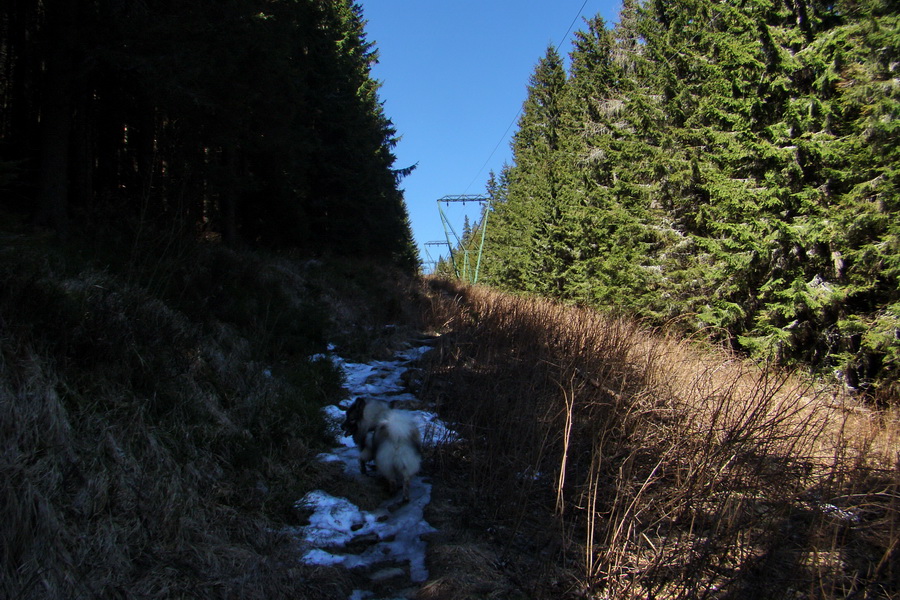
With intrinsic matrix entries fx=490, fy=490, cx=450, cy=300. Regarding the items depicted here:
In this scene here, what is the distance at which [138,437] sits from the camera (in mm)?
3320

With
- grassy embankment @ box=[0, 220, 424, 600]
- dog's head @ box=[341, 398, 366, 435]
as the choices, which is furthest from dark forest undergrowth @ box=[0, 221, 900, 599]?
dog's head @ box=[341, 398, 366, 435]

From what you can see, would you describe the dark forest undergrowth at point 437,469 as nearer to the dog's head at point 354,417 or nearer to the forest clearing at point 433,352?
the forest clearing at point 433,352

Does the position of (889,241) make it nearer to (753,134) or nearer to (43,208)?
(753,134)

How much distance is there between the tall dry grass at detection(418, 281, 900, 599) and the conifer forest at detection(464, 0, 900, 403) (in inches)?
69.2

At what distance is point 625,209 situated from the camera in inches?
559

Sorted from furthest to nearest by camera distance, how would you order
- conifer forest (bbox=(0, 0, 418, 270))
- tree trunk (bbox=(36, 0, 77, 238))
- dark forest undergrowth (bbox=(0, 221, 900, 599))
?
tree trunk (bbox=(36, 0, 77, 238)) < conifer forest (bbox=(0, 0, 418, 270)) < dark forest undergrowth (bbox=(0, 221, 900, 599))

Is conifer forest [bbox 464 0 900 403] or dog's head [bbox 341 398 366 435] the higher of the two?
conifer forest [bbox 464 0 900 403]

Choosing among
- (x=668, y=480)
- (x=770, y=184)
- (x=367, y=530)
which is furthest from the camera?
(x=770, y=184)

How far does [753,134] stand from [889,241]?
311 centimetres

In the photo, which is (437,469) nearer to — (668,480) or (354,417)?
(354,417)

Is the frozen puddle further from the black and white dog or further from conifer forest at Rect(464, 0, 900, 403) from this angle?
conifer forest at Rect(464, 0, 900, 403)

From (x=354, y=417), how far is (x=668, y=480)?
9.69 feet

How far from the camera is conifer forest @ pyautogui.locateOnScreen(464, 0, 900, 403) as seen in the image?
729 centimetres

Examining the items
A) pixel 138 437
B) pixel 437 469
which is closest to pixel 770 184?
pixel 437 469
